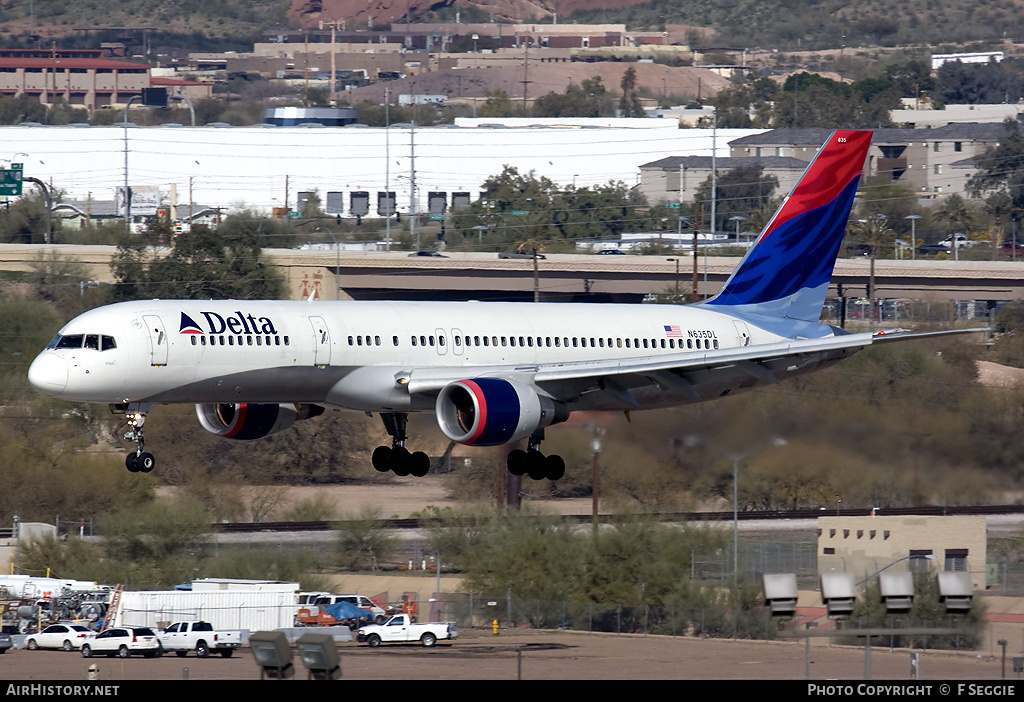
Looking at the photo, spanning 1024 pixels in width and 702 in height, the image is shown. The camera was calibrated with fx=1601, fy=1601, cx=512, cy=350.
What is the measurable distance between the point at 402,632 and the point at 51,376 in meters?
26.4

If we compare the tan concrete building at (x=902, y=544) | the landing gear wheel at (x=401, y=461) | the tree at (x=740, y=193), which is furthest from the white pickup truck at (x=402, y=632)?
the tree at (x=740, y=193)

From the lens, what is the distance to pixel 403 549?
79188mm

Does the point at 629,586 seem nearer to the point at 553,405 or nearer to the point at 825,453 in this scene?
the point at 825,453

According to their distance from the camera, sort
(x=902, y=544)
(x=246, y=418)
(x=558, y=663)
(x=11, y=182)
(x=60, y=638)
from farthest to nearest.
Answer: (x=11, y=182) < (x=902, y=544) < (x=60, y=638) < (x=558, y=663) < (x=246, y=418)

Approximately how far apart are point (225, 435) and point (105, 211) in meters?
153

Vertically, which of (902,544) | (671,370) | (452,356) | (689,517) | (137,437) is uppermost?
(452,356)

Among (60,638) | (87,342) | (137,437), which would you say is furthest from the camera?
(60,638)

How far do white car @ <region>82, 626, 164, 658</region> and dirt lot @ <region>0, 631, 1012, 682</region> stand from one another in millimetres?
425

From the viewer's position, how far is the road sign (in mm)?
170750

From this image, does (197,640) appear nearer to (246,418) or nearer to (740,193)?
(246,418)

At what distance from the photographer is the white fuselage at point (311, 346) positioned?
133 feet

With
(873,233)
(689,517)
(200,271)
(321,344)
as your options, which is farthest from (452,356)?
(873,233)

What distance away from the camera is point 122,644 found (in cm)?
5991
